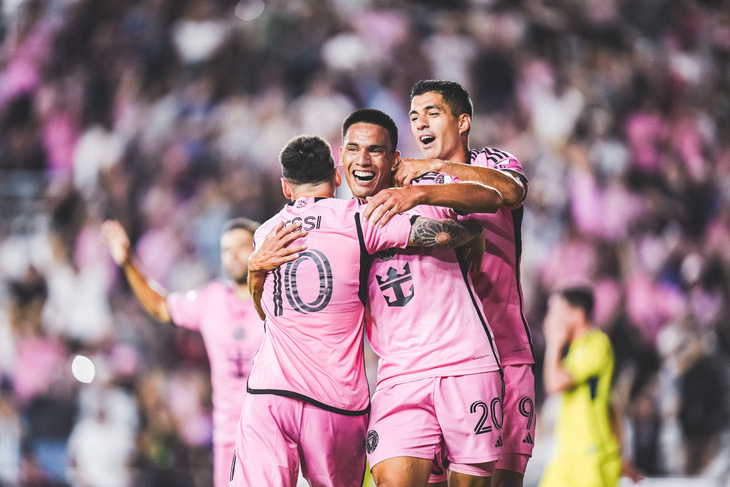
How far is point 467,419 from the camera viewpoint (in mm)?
2809

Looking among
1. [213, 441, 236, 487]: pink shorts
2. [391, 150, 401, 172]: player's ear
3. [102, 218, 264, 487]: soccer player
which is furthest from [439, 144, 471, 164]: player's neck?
[213, 441, 236, 487]: pink shorts

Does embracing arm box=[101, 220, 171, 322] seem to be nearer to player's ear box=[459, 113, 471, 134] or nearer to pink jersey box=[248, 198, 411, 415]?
pink jersey box=[248, 198, 411, 415]

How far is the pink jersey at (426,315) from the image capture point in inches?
113

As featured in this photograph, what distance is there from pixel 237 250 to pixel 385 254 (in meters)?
2.01

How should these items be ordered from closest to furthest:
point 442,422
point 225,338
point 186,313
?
point 442,422, point 225,338, point 186,313

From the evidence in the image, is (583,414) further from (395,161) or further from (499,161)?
(395,161)

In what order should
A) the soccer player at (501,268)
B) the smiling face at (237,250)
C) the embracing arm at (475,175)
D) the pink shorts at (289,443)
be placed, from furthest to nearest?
the smiling face at (237,250)
the soccer player at (501,268)
the embracing arm at (475,175)
the pink shorts at (289,443)

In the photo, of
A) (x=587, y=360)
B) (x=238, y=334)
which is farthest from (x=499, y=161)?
(x=238, y=334)

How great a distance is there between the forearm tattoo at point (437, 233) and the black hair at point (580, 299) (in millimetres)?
1992

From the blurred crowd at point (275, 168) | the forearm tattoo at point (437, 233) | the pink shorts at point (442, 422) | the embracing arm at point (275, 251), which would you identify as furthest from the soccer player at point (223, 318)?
the blurred crowd at point (275, 168)

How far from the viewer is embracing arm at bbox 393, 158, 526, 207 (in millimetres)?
2996

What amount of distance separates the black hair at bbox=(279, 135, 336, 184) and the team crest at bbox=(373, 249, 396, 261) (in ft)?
1.22

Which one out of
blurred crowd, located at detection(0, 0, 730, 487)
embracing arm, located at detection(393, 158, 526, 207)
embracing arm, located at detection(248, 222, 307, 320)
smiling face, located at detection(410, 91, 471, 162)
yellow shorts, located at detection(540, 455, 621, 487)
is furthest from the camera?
blurred crowd, located at detection(0, 0, 730, 487)

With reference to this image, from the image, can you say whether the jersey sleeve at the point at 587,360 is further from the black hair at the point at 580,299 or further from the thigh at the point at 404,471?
the thigh at the point at 404,471
